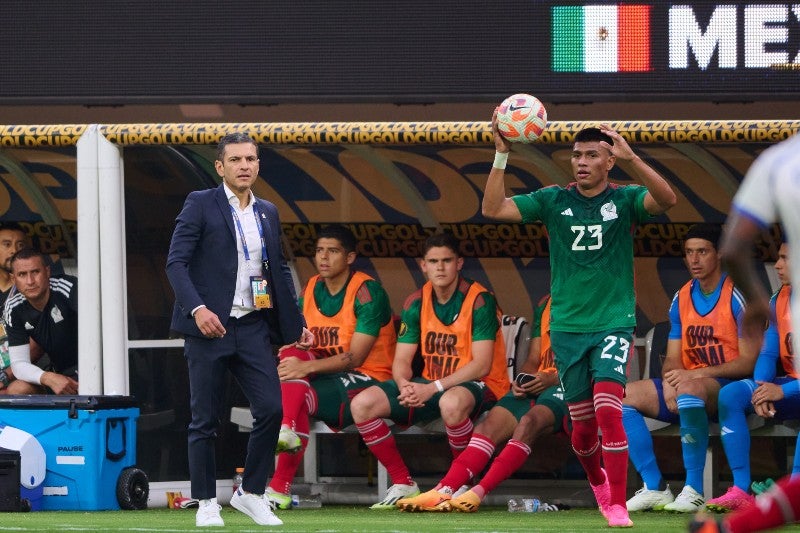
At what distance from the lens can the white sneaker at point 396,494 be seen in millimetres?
7695

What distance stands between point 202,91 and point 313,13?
0.69 metres

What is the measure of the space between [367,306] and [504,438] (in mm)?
1136

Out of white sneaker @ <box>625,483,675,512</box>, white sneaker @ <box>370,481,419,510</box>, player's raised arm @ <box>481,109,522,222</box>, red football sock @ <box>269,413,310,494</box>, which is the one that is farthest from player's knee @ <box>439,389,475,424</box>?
player's raised arm @ <box>481,109,522,222</box>

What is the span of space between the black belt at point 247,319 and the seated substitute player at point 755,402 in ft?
7.91

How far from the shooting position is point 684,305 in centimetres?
791

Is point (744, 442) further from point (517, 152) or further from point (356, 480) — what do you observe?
point (356, 480)

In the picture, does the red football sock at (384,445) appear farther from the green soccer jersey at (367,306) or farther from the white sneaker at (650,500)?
the white sneaker at (650,500)

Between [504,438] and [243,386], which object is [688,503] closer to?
[504,438]

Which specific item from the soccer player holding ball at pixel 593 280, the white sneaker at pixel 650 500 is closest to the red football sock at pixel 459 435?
the white sneaker at pixel 650 500

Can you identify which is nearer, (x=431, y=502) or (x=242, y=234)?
(x=242, y=234)

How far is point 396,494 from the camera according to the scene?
25.4 feet

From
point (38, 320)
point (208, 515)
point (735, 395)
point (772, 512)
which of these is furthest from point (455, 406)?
point (772, 512)

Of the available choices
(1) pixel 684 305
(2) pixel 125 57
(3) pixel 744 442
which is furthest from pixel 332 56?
(3) pixel 744 442

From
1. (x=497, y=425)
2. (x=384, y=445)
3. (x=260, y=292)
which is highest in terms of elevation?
(x=260, y=292)
